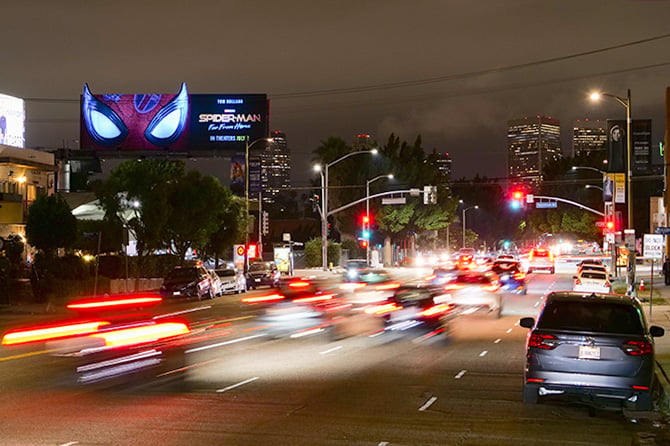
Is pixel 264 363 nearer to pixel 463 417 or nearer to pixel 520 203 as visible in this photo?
pixel 463 417

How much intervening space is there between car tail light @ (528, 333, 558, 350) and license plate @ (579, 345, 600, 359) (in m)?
0.36

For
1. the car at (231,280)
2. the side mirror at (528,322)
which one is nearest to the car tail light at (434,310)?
the car at (231,280)

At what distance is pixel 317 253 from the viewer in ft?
292

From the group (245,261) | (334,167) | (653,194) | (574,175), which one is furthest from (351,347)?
(574,175)

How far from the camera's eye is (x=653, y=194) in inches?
4368

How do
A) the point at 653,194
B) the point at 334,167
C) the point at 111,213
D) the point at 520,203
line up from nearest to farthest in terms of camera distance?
the point at 111,213 → the point at 520,203 → the point at 334,167 → the point at 653,194

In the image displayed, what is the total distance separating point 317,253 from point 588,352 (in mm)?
76129

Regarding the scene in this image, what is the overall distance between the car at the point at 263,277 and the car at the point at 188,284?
31.0 ft

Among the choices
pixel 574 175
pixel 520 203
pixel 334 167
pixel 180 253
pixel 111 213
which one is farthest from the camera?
pixel 574 175

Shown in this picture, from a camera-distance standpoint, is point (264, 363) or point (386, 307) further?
point (386, 307)

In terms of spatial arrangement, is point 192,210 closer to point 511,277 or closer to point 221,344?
point 511,277

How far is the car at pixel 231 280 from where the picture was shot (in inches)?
1953

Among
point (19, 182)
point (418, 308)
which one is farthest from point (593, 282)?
point (19, 182)

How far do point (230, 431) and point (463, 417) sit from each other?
3366mm
